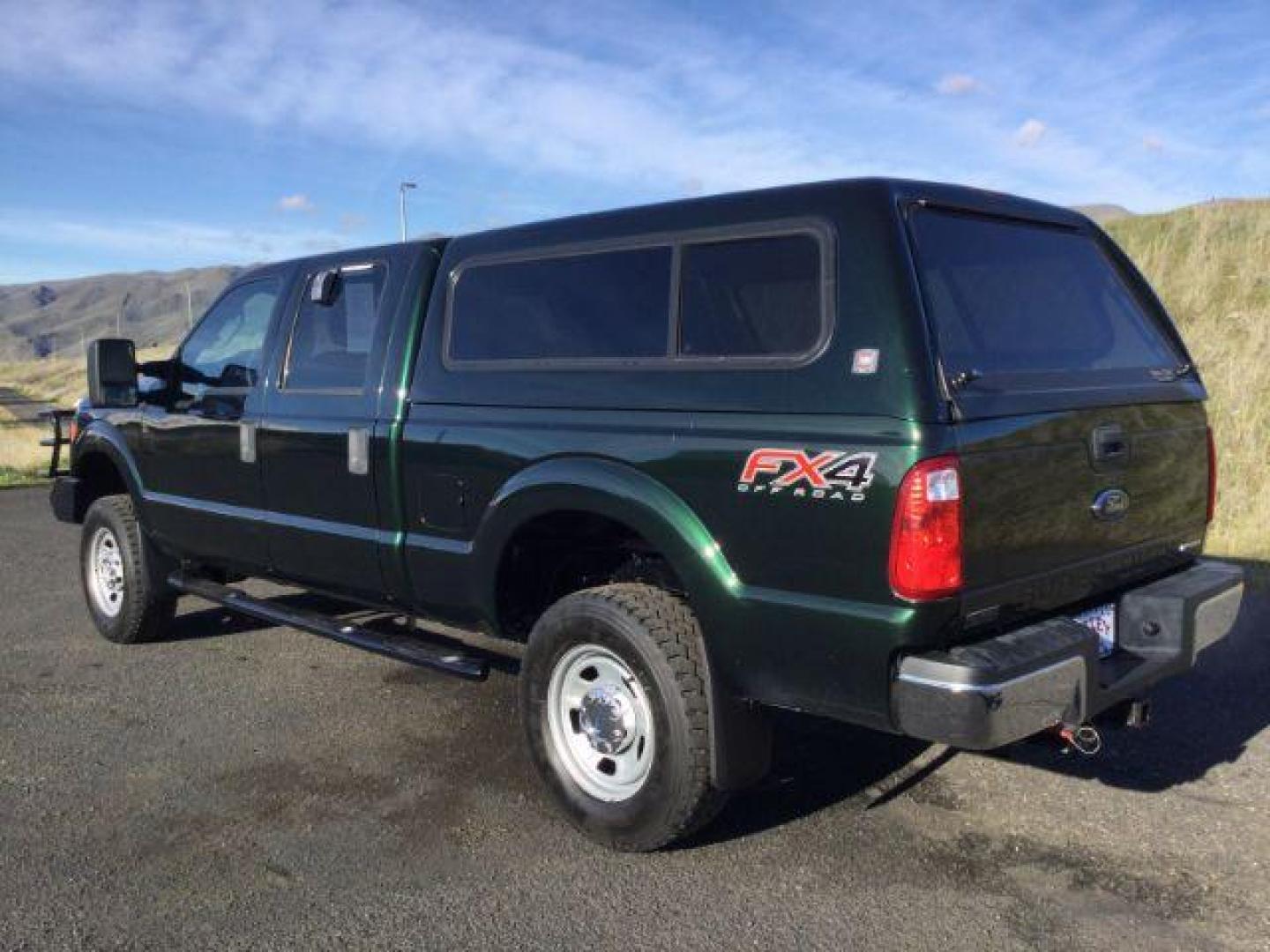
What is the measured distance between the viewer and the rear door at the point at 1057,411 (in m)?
2.94

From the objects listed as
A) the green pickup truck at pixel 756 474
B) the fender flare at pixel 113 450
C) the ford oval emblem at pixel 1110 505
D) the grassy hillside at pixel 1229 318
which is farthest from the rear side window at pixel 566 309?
the grassy hillside at pixel 1229 318

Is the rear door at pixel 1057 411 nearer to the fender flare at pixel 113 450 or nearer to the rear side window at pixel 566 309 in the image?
the rear side window at pixel 566 309

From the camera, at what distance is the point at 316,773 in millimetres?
4172

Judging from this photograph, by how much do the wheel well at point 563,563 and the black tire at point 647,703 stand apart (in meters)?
0.19

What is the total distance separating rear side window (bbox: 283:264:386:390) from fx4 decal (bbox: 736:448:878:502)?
6.58 ft

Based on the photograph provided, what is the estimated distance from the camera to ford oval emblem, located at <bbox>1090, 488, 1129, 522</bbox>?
3.27 m

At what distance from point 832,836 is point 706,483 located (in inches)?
50.8

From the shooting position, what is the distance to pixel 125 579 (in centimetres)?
585

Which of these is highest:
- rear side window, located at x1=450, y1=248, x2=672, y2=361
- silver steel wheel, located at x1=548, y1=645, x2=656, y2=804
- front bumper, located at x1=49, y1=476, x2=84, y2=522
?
rear side window, located at x1=450, y1=248, x2=672, y2=361

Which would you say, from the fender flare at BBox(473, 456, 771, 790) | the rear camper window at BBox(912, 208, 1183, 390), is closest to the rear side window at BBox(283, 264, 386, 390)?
the fender flare at BBox(473, 456, 771, 790)

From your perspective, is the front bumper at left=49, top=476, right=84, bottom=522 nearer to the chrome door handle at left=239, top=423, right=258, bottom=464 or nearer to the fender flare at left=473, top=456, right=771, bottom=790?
the chrome door handle at left=239, top=423, right=258, bottom=464

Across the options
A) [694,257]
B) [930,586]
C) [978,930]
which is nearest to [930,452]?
[930,586]

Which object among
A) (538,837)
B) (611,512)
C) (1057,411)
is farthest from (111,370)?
(1057,411)

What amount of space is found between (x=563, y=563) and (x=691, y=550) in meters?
0.96
